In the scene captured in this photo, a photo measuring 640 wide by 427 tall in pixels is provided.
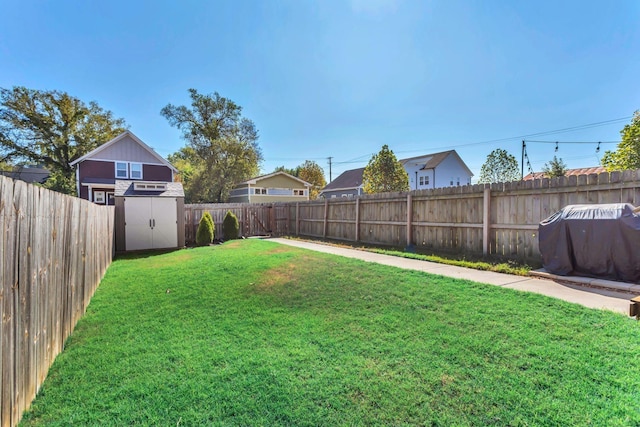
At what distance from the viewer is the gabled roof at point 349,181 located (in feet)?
106

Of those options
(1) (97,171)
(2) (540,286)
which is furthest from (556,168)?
(1) (97,171)

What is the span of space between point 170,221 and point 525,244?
38.1 feet

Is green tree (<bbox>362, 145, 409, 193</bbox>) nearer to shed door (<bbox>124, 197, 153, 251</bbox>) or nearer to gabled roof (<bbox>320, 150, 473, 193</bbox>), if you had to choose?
gabled roof (<bbox>320, 150, 473, 193</bbox>)

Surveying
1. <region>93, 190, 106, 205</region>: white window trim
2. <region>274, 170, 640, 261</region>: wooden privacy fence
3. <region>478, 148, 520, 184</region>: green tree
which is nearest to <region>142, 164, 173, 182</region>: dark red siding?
<region>93, 190, 106, 205</region>: white window trim

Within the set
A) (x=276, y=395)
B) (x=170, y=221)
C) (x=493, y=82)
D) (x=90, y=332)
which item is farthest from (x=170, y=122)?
(x=276, y=395)

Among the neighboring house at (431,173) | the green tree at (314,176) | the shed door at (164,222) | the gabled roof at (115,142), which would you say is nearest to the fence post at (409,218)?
the shed door at (164,222)

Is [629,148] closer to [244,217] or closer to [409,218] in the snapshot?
[409,218]

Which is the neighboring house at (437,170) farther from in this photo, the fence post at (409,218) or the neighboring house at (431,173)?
the fence post at (409,218)

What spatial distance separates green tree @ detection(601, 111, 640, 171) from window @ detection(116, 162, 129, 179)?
29.5 metres

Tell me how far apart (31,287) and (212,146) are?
31.4 metres

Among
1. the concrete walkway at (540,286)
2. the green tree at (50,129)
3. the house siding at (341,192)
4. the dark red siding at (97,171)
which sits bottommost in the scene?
the concrete walkway at (540,286)

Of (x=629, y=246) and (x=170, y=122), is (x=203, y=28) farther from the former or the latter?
(x=170, y=122)

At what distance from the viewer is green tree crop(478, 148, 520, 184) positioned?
2148cm

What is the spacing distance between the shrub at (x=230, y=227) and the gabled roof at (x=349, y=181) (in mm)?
19503
